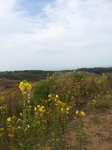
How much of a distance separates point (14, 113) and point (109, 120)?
116 inches

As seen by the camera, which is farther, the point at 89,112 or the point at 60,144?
the point at 89,112

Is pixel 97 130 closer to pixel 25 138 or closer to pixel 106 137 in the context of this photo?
pixel 106 137

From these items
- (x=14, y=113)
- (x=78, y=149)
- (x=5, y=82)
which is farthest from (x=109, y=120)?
(x=5, y=82)

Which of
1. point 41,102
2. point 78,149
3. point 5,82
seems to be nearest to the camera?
point 78,149

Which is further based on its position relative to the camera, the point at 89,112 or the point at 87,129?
the point at 89,112

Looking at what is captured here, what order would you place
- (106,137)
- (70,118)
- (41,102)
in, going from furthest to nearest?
(41,102) → (70,118) → (106,137)

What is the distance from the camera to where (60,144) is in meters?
3.29

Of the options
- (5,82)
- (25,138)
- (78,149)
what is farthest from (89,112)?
(5,82)

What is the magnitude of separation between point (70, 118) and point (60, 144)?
1.55 metres

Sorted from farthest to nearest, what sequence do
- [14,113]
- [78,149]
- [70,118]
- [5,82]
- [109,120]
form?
[5,82] < [14,113] < [70,118] < [109,120] < [78,149]

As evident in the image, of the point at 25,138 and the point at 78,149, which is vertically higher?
the point at 25,138

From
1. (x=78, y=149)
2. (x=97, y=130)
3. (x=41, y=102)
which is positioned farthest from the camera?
(x=41, y=102)

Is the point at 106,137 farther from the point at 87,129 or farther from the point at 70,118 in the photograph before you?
the point at 70,118

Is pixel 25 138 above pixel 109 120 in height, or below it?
above
